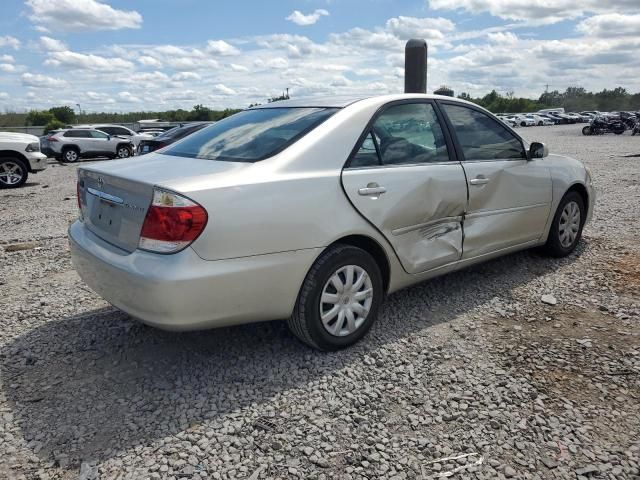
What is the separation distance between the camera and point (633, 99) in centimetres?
8038

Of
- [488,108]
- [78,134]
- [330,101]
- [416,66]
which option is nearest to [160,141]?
[416,66]

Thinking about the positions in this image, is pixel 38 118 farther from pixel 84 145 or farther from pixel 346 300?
pixel 346 300

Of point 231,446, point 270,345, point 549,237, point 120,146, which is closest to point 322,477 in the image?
point 231,446

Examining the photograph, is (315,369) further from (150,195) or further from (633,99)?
(633,99)

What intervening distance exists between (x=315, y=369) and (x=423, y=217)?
4.15 feet

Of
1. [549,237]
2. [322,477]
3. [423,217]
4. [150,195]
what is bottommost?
[322,477]

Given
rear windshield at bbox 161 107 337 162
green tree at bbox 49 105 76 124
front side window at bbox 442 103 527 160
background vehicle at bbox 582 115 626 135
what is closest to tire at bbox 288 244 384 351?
rear windshield at bbox 161 107 337 162

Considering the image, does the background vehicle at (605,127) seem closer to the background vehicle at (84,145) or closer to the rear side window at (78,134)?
the background vehicle at (84,145)

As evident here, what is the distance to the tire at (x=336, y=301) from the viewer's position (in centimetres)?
304

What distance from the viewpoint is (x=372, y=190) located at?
3219mm

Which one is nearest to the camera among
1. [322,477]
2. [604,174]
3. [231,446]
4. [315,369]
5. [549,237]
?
[322,477]

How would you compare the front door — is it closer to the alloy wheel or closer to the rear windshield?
the rear windshield

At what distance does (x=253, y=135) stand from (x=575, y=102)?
4016 inches

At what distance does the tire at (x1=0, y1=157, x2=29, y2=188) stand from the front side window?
11.2 metres
